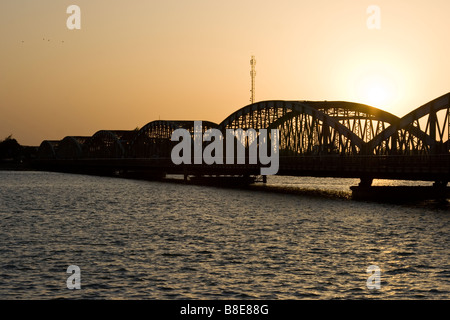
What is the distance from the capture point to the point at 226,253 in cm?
4025

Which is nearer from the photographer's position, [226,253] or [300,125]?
[226,253]

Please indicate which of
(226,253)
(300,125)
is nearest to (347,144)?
(300,125)

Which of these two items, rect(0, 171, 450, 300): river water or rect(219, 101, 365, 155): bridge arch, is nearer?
rect(0, 171, 450, 300): river water

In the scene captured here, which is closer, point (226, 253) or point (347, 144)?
point (226, 253)

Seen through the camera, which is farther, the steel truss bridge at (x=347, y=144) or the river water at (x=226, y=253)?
the steel truss bridge at (x=347, y=144)

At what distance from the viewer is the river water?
1185 inches

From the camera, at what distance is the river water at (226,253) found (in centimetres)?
3009

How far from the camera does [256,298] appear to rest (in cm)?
2850

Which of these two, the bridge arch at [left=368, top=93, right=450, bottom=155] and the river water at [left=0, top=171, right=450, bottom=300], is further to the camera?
the bridge arch at [left=368, top=93, right=450, bottom=155]

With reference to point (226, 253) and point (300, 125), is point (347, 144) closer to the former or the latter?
point (300, 125)
